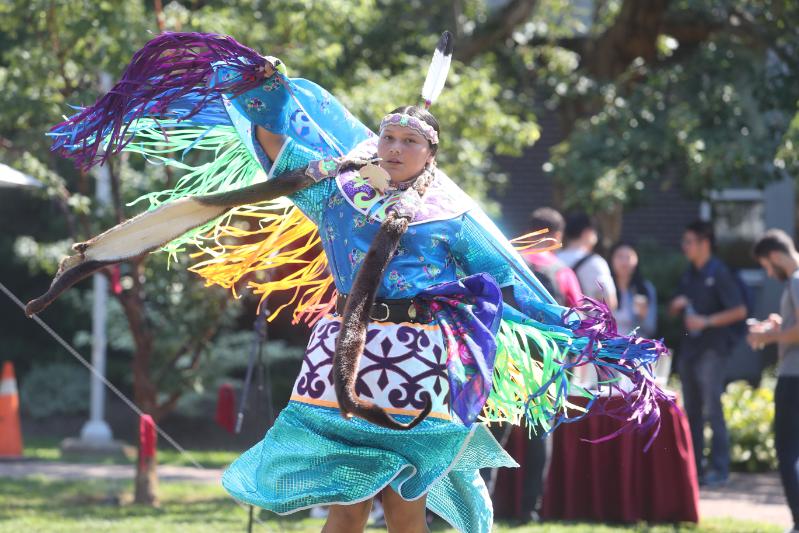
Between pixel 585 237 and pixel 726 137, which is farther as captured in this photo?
pixel 726 137

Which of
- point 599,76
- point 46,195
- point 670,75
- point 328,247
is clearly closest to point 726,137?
point 670,75

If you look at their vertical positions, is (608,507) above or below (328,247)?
below

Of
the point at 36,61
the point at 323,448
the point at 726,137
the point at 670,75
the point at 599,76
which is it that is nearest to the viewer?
the point at 323,448

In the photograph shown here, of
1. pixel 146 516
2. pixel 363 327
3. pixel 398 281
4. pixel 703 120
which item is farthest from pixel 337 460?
pixel 703 120

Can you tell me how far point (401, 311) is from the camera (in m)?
4.35

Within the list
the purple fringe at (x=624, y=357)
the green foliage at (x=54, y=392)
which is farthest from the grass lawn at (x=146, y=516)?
the green foliage at (x=54, y=392)

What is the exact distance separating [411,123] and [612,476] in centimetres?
405

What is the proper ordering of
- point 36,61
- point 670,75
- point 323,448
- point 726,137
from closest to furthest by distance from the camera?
point 323,448 → point 36,61 → point 726,137 → point 670,75

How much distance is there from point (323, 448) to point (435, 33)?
784cm

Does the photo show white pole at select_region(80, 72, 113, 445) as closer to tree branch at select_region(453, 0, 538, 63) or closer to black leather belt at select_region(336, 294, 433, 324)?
tree branch at select_region(453, 0, 538, 63)

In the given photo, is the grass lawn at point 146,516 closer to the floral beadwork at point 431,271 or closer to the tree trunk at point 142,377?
the tree trunk at point 142,377

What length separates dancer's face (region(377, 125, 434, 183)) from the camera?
14.5 ft

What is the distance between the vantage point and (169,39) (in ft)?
14.3

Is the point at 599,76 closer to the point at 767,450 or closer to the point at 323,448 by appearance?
the point at 767,450
